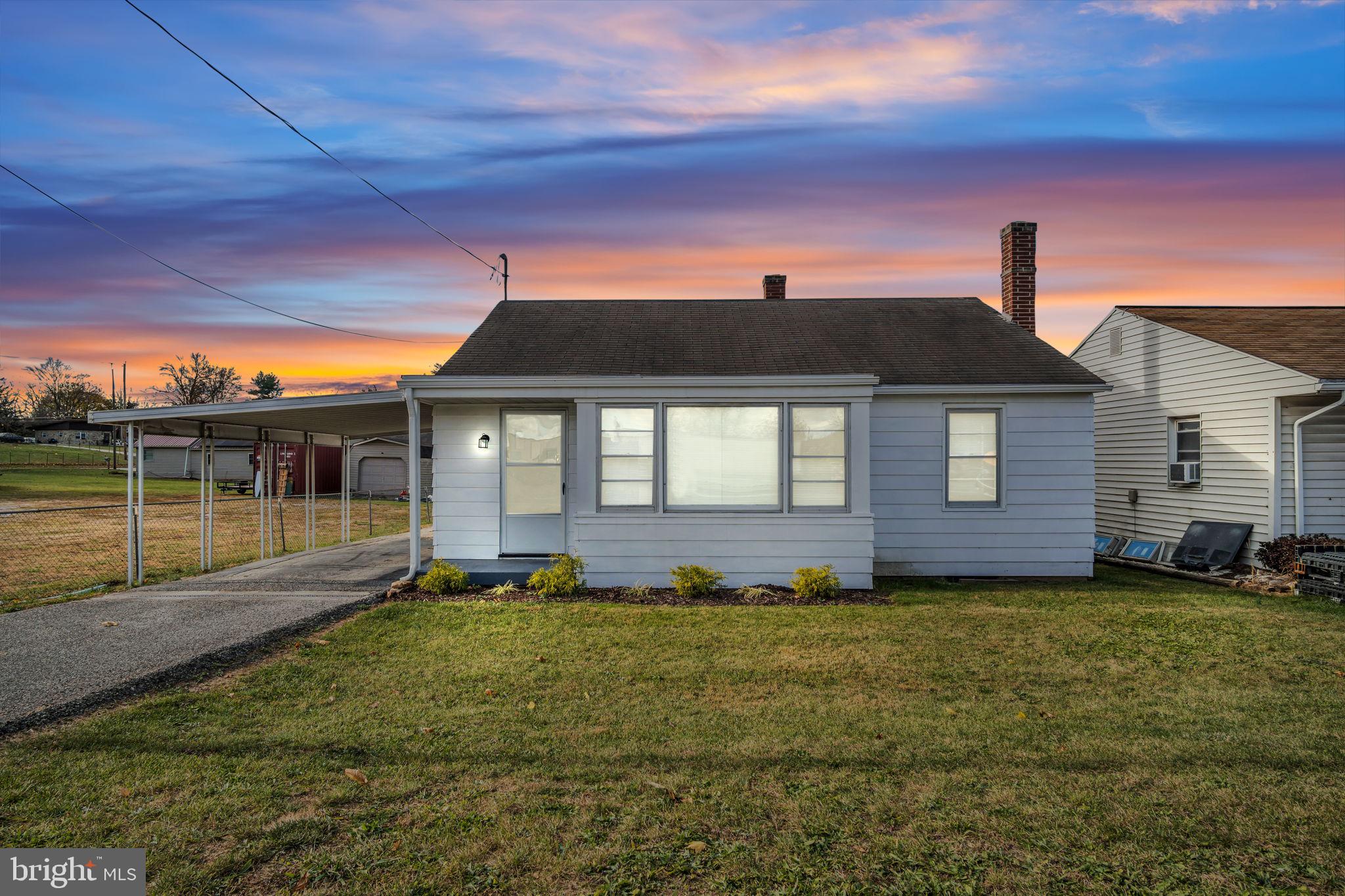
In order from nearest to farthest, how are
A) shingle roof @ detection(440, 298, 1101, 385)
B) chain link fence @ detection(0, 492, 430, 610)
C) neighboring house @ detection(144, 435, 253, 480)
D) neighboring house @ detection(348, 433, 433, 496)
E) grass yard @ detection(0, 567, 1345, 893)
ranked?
grass yard @ detection(0, 567, 1345, 893) < chain link fence @ detection(0, 492, 430, 610) < shingle roof @ detection(440, 298, 1101, 385) < neighboring house @ detection(348, 433, 433, 496) < neighboring house @ detection(144, 435, 253, 480)

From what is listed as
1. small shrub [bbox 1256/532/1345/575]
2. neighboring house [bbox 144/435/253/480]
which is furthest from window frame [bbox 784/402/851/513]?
neighboring house [bbox 144/435/253/480]

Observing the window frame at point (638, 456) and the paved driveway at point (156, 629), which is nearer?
the paved driveway at point (156, 629)

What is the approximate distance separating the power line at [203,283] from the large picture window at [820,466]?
42.1 feet

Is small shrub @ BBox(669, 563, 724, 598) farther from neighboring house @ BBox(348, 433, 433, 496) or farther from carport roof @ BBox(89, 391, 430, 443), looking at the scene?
neighboring house @ BBox(348, 433, 433, 496)

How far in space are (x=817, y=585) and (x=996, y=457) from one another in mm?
3967

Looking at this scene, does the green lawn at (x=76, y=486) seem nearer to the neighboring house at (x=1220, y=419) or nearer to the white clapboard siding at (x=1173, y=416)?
the white clapboard siding at (x=1173, y=416)

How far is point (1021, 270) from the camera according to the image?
13.4 m

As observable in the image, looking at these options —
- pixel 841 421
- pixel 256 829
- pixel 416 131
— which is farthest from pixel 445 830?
pixel 416 131

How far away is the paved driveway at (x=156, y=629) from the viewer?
5547 millimetres

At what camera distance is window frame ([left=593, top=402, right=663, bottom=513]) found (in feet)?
32.7

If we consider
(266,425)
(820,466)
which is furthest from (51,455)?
(820,466)

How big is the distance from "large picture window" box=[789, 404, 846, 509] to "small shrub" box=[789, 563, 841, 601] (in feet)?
3.18

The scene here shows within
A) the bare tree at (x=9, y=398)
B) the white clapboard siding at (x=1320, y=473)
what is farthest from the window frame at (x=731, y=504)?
the bare tree at (x=9, y=398)

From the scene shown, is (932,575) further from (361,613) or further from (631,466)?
(361,613)
